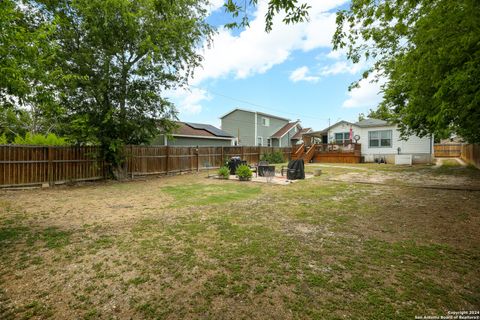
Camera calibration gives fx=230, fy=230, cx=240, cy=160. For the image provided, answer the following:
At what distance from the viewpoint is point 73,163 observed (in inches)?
406

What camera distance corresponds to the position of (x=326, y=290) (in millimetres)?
2484

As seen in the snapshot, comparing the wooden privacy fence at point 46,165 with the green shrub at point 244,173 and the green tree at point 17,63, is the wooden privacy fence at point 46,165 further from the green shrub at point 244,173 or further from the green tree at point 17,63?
the green shrub at point 244,173

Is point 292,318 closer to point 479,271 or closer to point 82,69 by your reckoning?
point 479,271

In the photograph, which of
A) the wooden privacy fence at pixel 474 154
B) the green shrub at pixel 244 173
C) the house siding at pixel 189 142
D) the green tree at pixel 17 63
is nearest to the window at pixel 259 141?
the house siding at pixel 189 142

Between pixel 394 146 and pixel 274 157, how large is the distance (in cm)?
1060

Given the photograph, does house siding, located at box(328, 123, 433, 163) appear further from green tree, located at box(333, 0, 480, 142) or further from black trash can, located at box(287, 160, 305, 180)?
green tree, located at box(333, 0, 480, 142)

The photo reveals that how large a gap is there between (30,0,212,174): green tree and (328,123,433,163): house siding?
16827mm

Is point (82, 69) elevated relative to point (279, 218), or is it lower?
elevated

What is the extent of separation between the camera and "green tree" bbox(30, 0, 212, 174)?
31.6ft

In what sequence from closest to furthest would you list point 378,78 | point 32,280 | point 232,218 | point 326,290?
point 326,290, point 32,280, point 232,218, point 378,78

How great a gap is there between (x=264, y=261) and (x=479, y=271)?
2678 mm

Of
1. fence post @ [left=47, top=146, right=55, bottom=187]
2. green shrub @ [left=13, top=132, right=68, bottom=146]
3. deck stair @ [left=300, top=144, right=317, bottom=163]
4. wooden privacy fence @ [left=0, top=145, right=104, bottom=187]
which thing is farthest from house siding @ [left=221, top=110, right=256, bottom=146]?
fence post @ [left=47, top=146, right=55, bottom=187]

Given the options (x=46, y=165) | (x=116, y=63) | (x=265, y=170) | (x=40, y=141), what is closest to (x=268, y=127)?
(x=265, y=170)

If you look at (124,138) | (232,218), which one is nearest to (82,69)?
(124,138)
